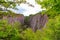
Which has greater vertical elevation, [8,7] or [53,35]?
[8,7]

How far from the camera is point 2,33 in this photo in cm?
604

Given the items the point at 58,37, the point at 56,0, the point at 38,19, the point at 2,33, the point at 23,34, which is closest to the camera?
the point at 2,33

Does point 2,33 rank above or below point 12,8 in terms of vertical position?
below

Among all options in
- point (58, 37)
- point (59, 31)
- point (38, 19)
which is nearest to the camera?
point (59, 31)

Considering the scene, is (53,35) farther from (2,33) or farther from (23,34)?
(23,34)

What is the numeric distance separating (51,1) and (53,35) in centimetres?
567

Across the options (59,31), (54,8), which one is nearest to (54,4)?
(54,8)

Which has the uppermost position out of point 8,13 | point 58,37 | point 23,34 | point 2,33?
point 8,13

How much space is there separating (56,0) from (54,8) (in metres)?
0.36

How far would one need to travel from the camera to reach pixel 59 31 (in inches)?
468

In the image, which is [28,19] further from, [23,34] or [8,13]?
[8,13]

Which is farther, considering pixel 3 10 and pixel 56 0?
pixel 56 0

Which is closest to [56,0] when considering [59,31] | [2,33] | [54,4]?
[54,4]

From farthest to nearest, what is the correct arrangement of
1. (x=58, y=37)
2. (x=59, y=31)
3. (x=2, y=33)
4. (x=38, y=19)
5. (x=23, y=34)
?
1. (x=38, y=19)
2. (x=23, y=34)
3. (x=58, y=37)
4. (x=59, y=31)
5. (x=2, y=33)
